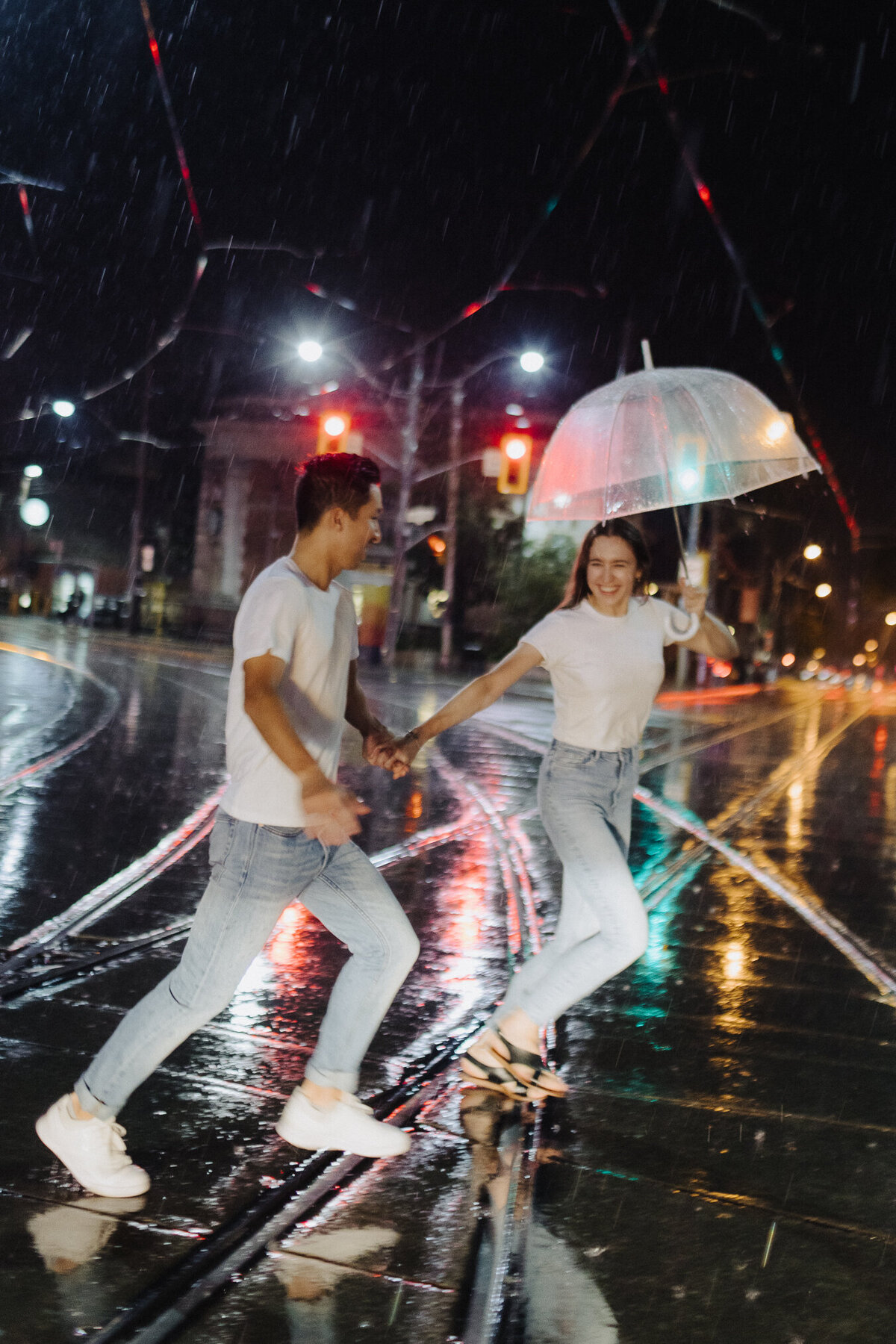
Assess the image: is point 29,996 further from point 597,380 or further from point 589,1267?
point 597,380

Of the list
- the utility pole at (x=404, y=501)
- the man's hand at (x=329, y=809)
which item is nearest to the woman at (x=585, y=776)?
the man's hand at (x=329, y=809)

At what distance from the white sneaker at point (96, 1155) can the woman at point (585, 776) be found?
140 cm

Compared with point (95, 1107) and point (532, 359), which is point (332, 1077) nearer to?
point (95, 1107)

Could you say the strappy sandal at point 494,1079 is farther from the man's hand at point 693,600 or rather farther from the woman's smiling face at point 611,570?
the man's hand at point 693,600

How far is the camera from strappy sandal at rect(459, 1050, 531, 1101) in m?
4.49

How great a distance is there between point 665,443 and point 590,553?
80 centimetres

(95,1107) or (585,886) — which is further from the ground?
(585,886)

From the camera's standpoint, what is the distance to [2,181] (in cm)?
1534

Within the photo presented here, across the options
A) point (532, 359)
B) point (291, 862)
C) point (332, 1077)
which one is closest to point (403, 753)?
point (291, 862)

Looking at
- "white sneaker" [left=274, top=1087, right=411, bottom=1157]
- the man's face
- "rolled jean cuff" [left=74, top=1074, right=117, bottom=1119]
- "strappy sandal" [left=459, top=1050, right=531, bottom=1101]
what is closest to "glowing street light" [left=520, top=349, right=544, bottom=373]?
"strappy sandal" [left=459, top=1050, right=531, bottom=1101]

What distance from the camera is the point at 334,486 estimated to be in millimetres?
3629

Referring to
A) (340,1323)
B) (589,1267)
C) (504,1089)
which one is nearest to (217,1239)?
(340,1323)

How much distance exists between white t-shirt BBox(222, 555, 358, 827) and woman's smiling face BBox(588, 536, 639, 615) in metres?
1.22

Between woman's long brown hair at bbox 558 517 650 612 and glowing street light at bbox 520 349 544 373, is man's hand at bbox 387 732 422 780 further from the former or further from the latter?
glowing street light at bbox 520 349 544 373
